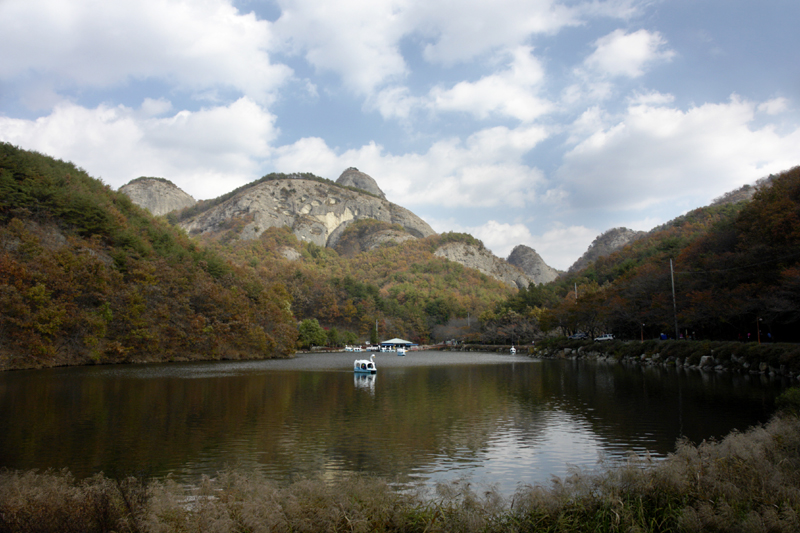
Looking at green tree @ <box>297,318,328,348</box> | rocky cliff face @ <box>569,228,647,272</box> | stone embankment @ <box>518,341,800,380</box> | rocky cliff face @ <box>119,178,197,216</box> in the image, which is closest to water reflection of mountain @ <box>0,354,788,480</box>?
stone embankment @ <box>518,341,800,380</box>

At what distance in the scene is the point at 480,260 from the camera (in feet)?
586

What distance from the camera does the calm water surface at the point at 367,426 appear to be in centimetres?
1024

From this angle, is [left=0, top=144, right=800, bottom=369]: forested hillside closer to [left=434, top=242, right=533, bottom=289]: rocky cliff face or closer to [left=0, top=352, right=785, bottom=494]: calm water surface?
[left=0, top=352, right=785, bottom=494]: calm water surface

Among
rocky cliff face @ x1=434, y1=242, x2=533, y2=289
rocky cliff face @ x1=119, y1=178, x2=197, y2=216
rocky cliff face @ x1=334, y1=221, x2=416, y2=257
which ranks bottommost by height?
rocky cliff face @ x1=434, y1=242, x2=533, y2=289

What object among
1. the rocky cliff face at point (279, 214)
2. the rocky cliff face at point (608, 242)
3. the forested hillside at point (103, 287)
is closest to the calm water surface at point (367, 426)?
the forested hillside at point (103, 287)

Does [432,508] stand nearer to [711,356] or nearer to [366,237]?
[711,356]

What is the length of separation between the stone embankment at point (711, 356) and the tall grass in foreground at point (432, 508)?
21511 mm

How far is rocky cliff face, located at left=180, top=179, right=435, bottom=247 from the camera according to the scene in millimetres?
163875

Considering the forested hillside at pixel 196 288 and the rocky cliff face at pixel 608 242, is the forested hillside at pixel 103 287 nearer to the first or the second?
the forested hillside at pixel 196 288

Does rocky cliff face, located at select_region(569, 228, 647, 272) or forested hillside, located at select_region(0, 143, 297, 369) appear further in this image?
rocky cliff face, located at select_region(569, 228, 647, 272)

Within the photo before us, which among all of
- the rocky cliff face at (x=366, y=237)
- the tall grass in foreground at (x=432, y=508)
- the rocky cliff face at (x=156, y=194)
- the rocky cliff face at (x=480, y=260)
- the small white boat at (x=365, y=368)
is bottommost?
the small white boat at (x=365, y=368)

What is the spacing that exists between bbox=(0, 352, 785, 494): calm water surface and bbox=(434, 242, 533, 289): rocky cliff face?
475ft

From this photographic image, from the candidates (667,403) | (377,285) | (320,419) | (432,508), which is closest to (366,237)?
(377,285)

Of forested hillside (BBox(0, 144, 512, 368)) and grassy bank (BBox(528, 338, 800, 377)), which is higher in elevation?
forested hillside (BBox(0, 144, 512, 368))
